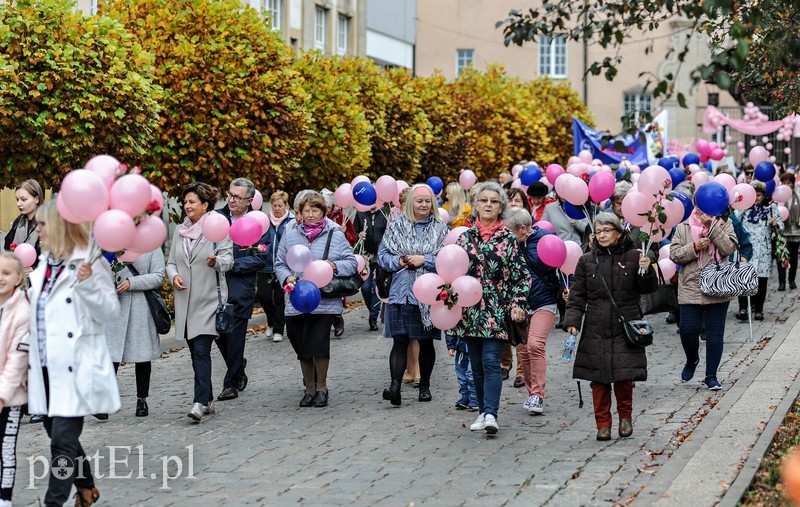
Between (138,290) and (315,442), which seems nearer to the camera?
(315,442)

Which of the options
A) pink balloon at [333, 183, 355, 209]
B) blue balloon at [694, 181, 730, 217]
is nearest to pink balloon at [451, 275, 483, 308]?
blue balloon at [694, 181, 730, 217]

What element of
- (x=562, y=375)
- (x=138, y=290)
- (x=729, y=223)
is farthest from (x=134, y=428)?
(x=729, y=223)

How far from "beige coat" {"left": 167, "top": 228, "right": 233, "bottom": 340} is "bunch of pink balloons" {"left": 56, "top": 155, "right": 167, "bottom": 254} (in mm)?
3103

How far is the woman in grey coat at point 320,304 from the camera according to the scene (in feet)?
35.6

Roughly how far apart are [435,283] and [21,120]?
710cm

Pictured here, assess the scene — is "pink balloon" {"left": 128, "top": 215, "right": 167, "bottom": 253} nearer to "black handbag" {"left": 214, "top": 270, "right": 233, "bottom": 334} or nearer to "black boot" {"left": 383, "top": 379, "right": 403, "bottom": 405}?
"black handbag" {"left": 214, "top": 270, "right": 233, "bottom": 334}

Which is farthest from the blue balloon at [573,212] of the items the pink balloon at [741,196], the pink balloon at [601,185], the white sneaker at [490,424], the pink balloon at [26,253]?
the pink balloon at [26,253]

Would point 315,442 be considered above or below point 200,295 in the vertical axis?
below

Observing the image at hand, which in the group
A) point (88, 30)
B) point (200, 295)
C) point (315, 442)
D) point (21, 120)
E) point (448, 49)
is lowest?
point (315, 442)

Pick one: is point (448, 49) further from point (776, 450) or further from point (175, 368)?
point (776, 450)

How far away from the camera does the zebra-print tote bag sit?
36.6ft

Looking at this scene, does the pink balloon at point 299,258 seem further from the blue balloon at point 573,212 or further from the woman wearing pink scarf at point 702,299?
the blue balloon at point 573,212

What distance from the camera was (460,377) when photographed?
34.8 feet

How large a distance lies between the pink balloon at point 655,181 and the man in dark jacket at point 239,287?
3306 millimetres
